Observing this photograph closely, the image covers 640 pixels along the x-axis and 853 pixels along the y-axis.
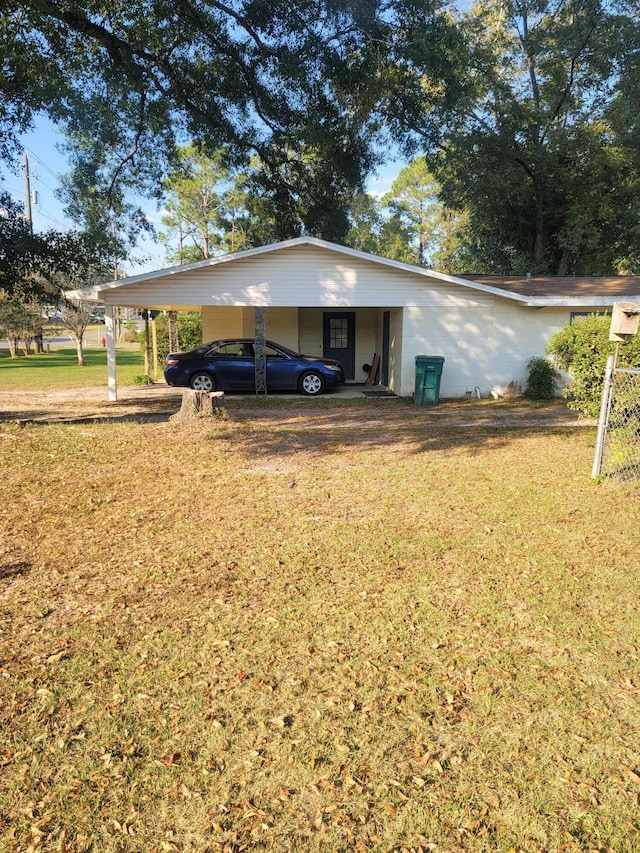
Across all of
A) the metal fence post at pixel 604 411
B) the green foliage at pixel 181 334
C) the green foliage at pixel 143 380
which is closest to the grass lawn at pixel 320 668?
the metal fence post at pixel 604 411

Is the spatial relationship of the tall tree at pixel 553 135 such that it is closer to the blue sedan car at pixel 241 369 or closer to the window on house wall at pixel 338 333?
the window on house wall at pixel 338 333

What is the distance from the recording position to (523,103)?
22.6m

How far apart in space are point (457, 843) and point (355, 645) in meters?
1.39

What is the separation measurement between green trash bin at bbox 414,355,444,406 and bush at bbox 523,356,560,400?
105 inches

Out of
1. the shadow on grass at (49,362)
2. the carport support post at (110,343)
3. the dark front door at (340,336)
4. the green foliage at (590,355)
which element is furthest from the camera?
the shadow on grass at (49,362)

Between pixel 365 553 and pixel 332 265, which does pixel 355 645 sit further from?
pixel 332 265

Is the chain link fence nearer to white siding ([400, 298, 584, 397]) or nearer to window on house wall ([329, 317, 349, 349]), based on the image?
white siding ([400, 298, 584, 397])

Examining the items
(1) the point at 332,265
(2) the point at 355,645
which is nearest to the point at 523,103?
(1) the point at 332,265

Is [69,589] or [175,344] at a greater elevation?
[175,344]

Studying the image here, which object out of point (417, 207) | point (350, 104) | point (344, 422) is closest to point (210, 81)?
point (350, 104)

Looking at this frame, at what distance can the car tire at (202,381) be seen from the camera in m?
15.0

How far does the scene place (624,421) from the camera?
267 inches

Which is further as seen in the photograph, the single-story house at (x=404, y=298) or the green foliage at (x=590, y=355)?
the single-story house at (x=404, y=298)

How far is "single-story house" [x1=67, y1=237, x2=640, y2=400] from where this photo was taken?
13.7 metres
